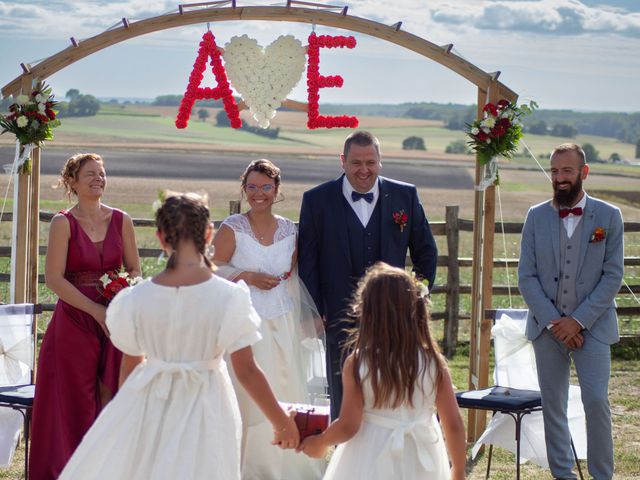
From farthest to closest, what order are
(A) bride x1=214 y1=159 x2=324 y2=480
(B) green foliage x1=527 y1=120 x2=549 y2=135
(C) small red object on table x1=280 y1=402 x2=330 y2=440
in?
(B) green foliage x1=527 y1=120 x2=549 y2=135
(A) bride x1=214 y1=159 x2=324 y2=480
(C) small red object on table x1=280 y1=402 x2=330 y2=440

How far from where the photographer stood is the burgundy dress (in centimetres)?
578

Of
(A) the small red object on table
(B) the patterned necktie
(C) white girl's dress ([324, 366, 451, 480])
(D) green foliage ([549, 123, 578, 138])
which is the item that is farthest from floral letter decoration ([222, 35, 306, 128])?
(D) green foliage ([549, 123, 578, 138])

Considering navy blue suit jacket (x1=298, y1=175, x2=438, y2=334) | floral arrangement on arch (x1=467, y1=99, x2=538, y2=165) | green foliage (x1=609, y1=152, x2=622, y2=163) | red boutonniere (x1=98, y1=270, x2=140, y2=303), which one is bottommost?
red boutonniere (x1=98, y1=270, x2=140, y2=303)

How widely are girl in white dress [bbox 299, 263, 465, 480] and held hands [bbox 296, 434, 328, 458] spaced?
0.08 metres

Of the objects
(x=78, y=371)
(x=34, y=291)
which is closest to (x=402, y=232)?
(x=78, y=371)

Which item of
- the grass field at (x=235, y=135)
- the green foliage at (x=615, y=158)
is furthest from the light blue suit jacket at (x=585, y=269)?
the green foliage at (x=615, y=158)

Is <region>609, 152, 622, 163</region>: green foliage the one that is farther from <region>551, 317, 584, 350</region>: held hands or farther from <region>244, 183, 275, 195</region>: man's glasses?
<region>244, 183, 275, 195</region>: man's glasses

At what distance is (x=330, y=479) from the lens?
405 centimetres

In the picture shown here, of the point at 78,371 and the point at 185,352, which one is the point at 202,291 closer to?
the point at 185,352

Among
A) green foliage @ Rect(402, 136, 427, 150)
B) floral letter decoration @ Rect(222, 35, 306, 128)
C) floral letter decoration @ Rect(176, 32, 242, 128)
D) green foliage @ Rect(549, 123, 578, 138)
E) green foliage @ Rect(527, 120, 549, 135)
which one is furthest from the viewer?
green foliage @ Rect(549, 123, 578, 138)

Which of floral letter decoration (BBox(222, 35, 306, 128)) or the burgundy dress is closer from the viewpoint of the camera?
the burgundy dress

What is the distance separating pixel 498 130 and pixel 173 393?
379cm

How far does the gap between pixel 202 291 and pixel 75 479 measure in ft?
2.83

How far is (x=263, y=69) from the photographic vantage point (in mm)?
6930
